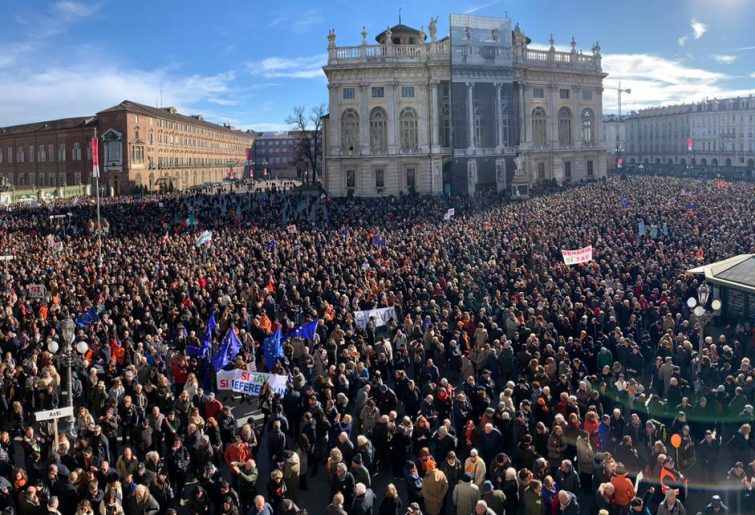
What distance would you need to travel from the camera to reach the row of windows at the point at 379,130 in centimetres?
6481

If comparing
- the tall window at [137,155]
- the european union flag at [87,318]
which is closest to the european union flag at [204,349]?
the european union flag at [87,318]

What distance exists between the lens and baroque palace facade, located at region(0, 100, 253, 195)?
85.2 m

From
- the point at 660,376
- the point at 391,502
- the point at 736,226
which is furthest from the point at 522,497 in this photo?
the point at 736,226

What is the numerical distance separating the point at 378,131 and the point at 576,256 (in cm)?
4433

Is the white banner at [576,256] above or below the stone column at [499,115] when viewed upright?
below

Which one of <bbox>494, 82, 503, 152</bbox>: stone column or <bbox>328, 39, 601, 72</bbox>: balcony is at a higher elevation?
<bbox>328, 39, 601, 72</bbox>: balcony

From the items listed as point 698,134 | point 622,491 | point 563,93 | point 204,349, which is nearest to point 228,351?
point 204,349

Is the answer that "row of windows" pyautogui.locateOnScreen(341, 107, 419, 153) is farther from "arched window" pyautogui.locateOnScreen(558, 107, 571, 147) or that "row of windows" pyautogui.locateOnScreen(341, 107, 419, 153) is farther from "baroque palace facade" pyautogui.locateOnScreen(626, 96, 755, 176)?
"baroque palace facade" pyautogui.locateOnScreen(626, 96, 755, 176)

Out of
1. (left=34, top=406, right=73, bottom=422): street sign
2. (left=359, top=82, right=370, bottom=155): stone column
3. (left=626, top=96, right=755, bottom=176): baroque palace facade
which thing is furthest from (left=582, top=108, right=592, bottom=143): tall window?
→ (left=34, top=406, right=73, bottom=422): street sign

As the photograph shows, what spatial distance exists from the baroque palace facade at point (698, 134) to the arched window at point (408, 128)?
2846 inches

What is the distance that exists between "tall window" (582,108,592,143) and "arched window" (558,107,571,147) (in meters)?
2.44

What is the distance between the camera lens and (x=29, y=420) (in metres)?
Result: 15.0

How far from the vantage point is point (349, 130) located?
6519 centimetres

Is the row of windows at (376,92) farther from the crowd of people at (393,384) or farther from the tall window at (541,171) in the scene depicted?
the crowd of people at (393,384)
